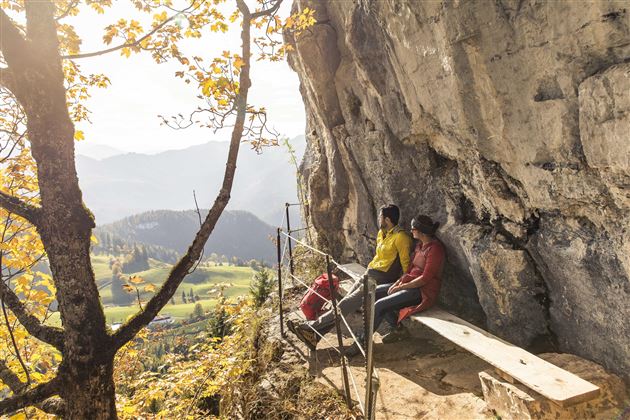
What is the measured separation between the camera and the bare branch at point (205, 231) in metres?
4.48

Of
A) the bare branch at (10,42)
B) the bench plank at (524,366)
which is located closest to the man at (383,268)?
the bench plank at (524,366)

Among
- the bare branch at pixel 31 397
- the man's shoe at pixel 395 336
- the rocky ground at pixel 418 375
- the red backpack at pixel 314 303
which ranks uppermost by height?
the bare branch at pixel 31 397

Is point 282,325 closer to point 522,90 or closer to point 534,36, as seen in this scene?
point 522,90

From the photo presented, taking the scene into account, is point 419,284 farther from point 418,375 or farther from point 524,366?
point 524,366

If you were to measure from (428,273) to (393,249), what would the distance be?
1010mm

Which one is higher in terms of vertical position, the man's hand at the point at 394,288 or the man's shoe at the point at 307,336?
the man's hand at the point at 394,288

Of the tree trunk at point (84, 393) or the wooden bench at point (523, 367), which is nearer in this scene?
the wooden bench at point (523, 367)

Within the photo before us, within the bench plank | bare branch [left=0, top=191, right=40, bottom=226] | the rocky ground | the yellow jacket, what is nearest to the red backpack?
the rocky ground

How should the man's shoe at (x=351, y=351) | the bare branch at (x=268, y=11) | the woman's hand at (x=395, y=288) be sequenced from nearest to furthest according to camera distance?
the bare branch at (x=268, y=11)
the woman's hand at (x=395, y=288)
the man's shoe at (x=351, y=351)

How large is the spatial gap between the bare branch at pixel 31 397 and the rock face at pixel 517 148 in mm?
5662

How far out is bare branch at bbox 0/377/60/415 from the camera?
388 cm

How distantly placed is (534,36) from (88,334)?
5.86 metres

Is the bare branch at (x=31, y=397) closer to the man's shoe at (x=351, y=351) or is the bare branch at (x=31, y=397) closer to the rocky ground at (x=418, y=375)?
the rocky ground at (x=418, y=375)

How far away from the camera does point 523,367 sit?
4266mm
